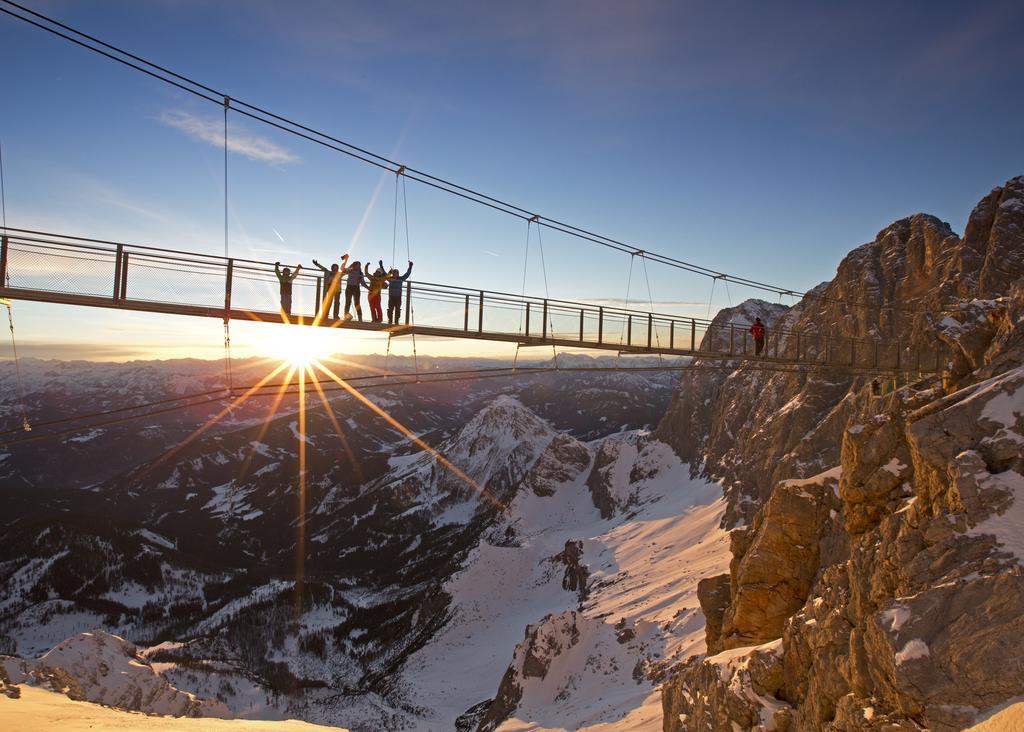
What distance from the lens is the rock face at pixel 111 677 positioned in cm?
5672

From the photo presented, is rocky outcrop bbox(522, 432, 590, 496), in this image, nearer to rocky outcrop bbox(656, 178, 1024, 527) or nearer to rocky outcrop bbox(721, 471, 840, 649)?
rocky outcrop bbox(656, 178, 1024, 527)

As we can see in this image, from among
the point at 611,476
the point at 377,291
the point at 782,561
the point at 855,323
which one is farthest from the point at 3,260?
the point at 611,476

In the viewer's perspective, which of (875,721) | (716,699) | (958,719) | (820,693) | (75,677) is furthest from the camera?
(75,677)

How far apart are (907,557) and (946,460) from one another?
8.00 ft

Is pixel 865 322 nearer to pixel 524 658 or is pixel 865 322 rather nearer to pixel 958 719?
pixel 524 658

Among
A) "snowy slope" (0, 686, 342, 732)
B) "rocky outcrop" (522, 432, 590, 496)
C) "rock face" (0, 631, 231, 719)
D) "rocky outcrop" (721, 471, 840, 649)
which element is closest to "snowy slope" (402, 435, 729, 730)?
"rocky outcrop" (522, 432, 590, 496)

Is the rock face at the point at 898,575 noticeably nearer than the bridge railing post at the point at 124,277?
Yes

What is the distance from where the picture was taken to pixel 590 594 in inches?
3907

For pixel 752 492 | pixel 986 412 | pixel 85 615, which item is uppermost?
pixel 986 412

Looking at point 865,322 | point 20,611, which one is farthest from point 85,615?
point 865,322

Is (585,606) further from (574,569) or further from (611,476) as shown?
(611,476)

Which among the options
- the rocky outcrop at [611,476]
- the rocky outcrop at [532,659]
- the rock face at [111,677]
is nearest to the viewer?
the rock face at [111,677]

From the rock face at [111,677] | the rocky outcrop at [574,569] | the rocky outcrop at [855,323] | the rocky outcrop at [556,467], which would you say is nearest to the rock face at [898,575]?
the rocky outcrop at [855,323]

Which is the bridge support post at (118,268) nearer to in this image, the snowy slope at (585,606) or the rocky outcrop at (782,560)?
the rocky outcrop at (782,560)
